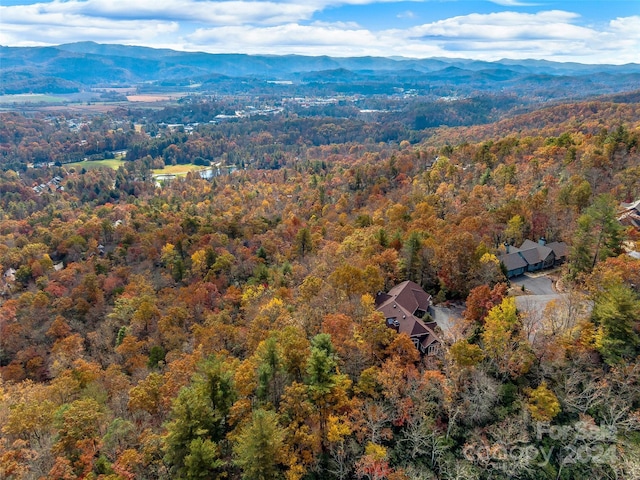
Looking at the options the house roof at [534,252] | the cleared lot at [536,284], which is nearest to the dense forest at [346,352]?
the cleared lot at [536,284]

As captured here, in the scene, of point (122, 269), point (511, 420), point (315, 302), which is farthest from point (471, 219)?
point (122, 269)

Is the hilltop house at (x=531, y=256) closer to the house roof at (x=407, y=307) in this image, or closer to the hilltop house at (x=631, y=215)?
the hilltop house at (x=631, y=215)

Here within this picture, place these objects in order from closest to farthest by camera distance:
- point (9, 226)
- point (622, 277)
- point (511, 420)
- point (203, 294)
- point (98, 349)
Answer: point (511, 420), point (622, 277), point (98, 349), point (203, 294), point (9, 226)

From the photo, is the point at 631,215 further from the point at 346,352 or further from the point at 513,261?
the point at 346,352

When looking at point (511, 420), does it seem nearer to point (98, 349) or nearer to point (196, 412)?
point (196, 412)

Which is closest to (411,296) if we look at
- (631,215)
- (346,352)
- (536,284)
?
(346,352)

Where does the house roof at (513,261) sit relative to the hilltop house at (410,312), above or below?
above

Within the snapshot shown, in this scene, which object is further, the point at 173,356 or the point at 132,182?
the point at 132,182
